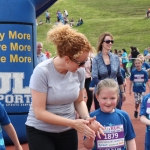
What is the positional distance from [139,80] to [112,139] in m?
6.58

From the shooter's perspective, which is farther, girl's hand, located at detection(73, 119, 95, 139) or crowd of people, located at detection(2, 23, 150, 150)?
crowd of people, located at detection(2, 23, 150, 150)

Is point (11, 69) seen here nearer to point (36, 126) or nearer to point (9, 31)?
point (9, 31)

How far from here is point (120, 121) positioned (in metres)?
3.74

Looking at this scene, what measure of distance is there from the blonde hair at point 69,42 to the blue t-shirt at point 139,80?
6.79 m

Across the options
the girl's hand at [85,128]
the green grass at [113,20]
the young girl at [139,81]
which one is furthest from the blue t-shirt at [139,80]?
the green grass at [113,20]

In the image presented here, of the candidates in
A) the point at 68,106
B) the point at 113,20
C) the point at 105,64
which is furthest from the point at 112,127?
the point at 113,20

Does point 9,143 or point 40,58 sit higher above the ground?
point 40,58

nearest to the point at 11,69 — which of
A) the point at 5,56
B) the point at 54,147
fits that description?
the point at 5,56

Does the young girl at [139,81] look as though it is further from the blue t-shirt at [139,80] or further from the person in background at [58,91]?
the person in background at [58,91]

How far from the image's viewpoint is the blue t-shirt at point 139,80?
10.1m

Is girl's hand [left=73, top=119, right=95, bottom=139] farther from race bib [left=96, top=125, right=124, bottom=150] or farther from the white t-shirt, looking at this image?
race bib [left=96, top=125, right=124, bottom=150]

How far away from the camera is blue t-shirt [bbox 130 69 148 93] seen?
33.0 ft

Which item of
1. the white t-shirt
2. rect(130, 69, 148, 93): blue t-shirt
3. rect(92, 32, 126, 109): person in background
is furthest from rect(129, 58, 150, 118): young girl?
the white t-shirt

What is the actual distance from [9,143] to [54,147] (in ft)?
10.9
